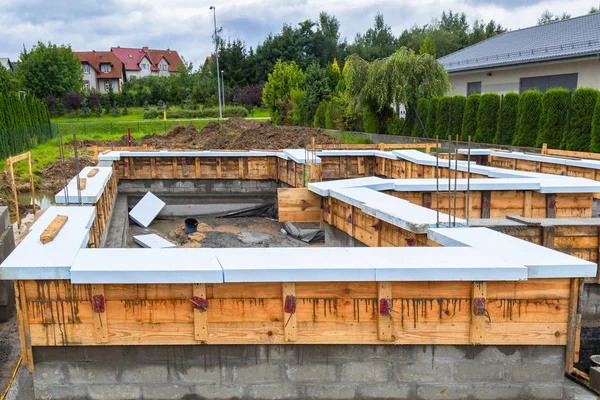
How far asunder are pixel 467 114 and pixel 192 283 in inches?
967

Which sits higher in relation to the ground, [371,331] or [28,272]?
[28,272]

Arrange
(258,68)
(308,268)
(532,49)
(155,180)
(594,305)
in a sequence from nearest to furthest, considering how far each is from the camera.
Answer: (308,268) → (594,305) → (155,180) → (532,49) → (258,68)

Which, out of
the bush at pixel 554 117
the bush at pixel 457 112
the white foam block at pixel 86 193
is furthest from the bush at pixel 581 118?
the white foam block at pixel 86 193

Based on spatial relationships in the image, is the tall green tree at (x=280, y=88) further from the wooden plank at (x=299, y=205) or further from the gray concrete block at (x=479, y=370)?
the gray concrete block at (x=479, y=370)

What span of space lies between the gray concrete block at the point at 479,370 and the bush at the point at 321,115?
37.8 m

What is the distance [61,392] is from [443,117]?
26487mm

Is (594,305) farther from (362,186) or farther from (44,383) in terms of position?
(44,383)

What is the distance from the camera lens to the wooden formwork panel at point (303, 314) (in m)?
4.66

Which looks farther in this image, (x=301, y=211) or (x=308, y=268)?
(x=301, y=211)

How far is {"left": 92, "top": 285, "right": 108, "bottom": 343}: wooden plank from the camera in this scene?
15.2 ft

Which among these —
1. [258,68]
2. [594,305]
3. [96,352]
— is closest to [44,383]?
[96,352]

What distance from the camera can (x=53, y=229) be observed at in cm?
582

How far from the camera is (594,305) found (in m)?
7.52

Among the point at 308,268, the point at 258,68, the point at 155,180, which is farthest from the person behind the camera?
the point at 258,68
